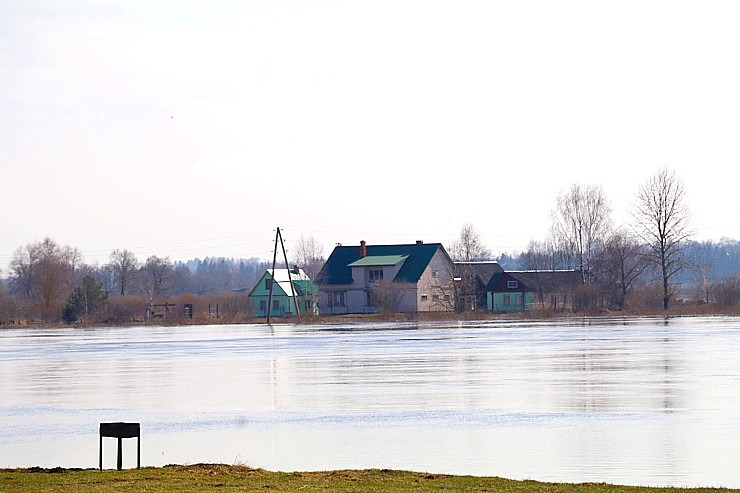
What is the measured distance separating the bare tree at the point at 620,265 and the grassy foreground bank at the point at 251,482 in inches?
3202

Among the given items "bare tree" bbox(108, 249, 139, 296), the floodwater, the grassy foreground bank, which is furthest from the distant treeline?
the grassy foreground bank

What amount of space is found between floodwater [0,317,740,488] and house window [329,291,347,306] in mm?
63817

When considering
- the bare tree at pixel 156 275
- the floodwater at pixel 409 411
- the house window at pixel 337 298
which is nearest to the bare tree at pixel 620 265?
the house window at pixel 337 298

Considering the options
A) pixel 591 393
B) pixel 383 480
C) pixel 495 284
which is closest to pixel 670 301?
pixel 495 284

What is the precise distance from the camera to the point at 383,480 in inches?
547

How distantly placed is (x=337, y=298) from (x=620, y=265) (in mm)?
27366

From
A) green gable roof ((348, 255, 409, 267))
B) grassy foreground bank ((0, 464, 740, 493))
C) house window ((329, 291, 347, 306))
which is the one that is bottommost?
grassy foreground bank ((0, 464, 740, 493))

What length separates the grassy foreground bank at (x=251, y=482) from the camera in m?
13.1

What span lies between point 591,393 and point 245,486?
12876mm

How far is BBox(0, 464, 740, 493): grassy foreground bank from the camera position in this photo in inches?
515

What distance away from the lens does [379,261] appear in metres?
106

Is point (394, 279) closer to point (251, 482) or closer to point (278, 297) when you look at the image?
point (278, 297)

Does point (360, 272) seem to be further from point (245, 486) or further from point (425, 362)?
point (245, 486)

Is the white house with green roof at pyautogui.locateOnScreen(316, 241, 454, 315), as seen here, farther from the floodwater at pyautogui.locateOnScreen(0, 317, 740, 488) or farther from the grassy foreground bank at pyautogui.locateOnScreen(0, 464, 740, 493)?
the grassy foreground bank at pyautogui.locateOnScreen(0, 464, 740, 493)
